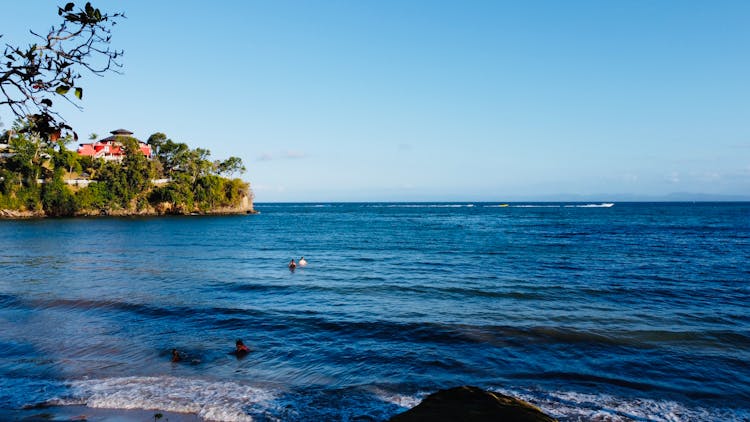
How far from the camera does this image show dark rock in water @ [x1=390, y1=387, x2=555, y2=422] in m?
6.07

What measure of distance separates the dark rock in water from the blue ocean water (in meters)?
3.05

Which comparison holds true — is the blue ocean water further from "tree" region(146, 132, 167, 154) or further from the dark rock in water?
"tree" region(146, 132, 167, 154)

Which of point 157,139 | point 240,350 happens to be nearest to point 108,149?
point 157,139

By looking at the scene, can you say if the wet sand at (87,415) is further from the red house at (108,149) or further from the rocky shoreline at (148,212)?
the red house at (108,149)

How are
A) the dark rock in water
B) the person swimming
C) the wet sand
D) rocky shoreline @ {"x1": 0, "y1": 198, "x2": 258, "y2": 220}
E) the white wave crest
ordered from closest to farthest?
the dark rock in water < the wet sand < the white wave crest < the person swimming < rocky shoreline @ {"x1": 0, "y1": 198, "x2": 258, "y2": 220}

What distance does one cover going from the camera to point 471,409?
20.7ft

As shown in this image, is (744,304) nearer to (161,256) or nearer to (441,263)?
(441,263)

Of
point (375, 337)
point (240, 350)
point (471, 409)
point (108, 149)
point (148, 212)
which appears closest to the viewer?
point (471, 409)

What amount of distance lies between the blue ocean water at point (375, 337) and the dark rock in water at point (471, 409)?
3051 mm

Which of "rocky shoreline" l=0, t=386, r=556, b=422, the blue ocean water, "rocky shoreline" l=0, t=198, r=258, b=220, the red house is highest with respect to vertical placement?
the red house

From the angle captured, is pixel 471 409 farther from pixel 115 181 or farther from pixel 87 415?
pixel 115 181

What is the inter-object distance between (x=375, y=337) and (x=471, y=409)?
8.44 meters

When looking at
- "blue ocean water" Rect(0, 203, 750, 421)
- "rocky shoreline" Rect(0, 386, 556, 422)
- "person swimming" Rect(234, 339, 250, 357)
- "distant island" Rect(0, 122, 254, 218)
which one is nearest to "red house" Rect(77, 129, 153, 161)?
"distant island" Rect(0, 122, 254, 218)

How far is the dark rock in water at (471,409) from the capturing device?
6.07 m
